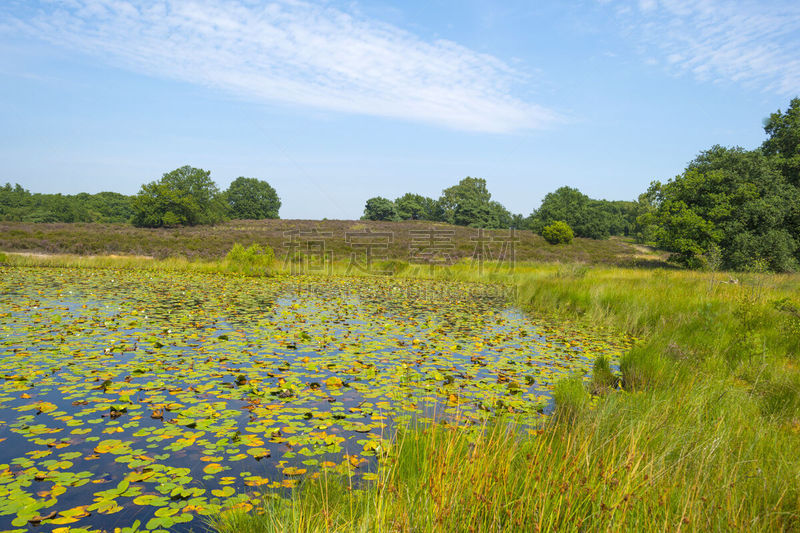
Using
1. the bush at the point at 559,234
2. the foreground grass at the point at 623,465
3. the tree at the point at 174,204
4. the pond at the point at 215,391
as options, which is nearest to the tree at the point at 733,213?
the bush at the point at 559,234

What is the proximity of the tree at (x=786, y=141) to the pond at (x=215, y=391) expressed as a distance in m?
26.4

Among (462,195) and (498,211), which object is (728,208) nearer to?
(498,211)

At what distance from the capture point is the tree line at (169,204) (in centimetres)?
4866

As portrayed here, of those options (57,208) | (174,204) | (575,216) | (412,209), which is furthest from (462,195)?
(57,208)

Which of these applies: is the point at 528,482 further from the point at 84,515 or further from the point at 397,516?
the point at 84,515

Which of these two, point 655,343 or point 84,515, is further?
point 655,343

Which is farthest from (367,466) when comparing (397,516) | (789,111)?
(789,111)

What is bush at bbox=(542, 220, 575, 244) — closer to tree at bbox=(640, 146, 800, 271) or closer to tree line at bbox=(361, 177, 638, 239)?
tree line at bbox=(361, 177, 638, 239)

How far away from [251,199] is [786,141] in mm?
79288

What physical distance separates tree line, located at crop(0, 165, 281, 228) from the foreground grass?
169ft

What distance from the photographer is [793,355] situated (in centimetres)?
716

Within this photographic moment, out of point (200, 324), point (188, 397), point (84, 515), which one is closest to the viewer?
point (84, 515)

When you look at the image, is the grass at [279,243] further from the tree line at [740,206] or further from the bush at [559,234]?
the tree line at [740,206]

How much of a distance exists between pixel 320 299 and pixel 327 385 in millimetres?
8690
